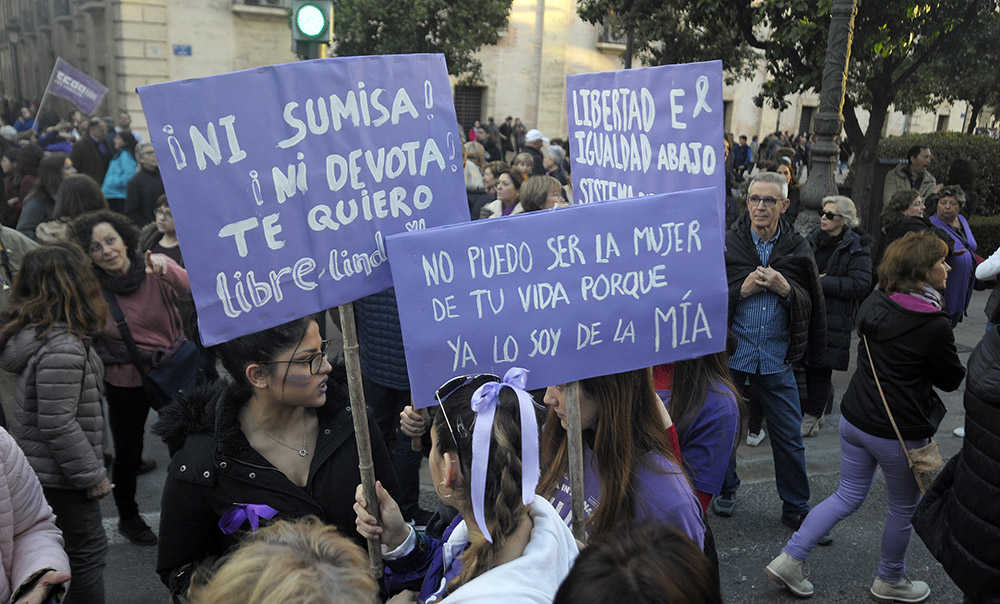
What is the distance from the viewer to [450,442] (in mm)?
1926

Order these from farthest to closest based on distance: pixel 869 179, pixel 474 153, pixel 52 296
Result: 1. pixel 869 179
2. pixel 474 153
3. pixel 52 296

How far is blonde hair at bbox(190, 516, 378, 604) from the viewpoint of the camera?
1.51 meters

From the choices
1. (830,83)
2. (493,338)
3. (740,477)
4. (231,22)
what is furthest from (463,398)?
(231,22)

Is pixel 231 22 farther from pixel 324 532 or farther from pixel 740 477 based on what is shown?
pixel 324 532

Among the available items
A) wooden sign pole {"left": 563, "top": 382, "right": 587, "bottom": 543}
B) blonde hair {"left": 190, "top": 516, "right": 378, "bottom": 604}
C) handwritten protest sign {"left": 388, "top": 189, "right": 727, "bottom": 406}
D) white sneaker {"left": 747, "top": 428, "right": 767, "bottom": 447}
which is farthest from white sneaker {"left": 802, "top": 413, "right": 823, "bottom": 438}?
blonde hair {"left": 190, "top": 516, "right": 378, "bottom": 604}

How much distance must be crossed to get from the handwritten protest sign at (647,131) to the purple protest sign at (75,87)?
11.6 metres

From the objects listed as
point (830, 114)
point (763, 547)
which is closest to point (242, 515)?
point (763, 547)

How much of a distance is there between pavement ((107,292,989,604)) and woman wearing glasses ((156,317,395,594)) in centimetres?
175

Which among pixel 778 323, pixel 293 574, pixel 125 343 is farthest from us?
pixel 778 323

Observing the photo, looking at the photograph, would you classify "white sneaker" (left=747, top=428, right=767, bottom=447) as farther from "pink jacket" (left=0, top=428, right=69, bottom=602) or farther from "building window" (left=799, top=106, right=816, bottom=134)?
"building window" (left=799, top=106, right=816, bottom=134)

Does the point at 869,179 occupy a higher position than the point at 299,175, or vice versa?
the point at 299,175

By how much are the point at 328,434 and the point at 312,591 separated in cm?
95

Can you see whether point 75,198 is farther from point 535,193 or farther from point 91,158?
point 91,158

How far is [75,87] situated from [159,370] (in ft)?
34.3
